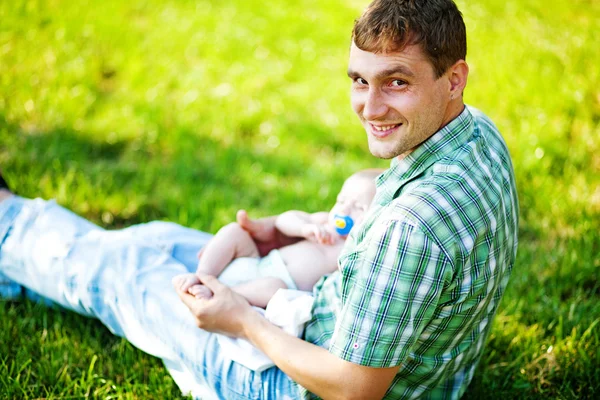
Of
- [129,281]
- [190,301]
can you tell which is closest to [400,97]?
[190,301]

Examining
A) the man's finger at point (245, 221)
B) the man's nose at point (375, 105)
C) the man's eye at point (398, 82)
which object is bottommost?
the man's finger at point (245, 221)

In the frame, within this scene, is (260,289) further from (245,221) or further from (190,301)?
(245,221)

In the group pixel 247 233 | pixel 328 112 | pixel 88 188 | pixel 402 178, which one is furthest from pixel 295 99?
pixel 402 178

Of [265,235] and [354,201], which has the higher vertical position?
[354,201]

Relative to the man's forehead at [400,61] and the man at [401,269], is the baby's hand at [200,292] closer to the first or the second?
the man at [401,269]

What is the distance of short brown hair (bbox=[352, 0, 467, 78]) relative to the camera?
1738 mm

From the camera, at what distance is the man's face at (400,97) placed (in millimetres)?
1773

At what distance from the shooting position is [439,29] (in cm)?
177

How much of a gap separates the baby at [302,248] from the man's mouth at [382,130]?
0.67m

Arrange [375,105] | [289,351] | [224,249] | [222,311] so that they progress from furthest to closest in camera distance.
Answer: [224,249], [222,311], [289,351], [375,105]

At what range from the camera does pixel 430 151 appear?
1.86 meters

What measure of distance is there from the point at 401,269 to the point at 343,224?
97 centimetres

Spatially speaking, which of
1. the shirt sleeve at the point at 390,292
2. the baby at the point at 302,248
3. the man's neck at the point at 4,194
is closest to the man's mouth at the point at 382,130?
the shirt sleeve at the point at 390,292

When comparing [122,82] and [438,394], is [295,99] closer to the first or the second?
[122,82]
